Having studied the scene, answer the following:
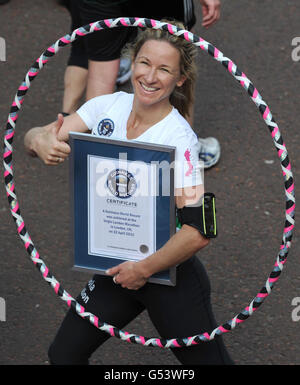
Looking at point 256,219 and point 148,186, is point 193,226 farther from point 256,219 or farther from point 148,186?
point 256,219

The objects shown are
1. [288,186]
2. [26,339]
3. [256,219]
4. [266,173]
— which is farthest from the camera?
[266,173]

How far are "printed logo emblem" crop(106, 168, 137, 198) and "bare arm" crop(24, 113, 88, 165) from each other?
0.20 metres

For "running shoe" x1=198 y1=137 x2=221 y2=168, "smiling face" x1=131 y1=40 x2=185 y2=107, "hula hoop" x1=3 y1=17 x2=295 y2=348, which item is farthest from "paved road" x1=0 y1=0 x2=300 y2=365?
"smiling face" x1=131 y1=40 x2=185 y2=107

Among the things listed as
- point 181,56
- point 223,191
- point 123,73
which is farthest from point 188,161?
point 123,73

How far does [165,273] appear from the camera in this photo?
3.31 m

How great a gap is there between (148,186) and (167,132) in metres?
0.24

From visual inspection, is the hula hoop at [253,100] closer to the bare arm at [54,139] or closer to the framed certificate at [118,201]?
the bare arm at [54,139]

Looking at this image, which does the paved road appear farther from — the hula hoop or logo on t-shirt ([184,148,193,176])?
logo on t-shirt ([184,148,193,176])

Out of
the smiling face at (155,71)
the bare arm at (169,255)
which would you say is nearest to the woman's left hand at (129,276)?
the bare arm at (169,255)

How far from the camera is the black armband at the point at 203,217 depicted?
3.16 meters

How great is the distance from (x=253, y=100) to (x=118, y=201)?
68cm

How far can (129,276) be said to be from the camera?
327 cm

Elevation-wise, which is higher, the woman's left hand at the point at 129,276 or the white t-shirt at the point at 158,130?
the white t-shirt at the point at 158,130
